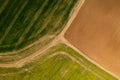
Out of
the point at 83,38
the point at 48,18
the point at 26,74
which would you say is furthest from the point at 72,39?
the point at 26,74

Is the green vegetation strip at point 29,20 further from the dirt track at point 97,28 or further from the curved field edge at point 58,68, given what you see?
the curved field edge at point 58,68

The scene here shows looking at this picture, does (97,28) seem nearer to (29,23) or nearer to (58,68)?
(58,68)

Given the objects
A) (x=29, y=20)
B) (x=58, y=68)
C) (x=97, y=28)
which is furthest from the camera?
(x=97, y=28)

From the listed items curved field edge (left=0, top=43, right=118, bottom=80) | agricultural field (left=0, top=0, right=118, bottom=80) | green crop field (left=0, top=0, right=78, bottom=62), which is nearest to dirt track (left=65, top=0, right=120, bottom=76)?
agricultural field (left=0, top=0, right=118, bottom=80)

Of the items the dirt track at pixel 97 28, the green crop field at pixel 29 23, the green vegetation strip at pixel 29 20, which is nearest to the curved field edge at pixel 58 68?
the dirt track at pixel 97 28

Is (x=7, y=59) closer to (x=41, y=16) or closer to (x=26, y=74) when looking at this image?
(x=26, y=74)

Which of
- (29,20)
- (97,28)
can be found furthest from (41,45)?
(97,28)

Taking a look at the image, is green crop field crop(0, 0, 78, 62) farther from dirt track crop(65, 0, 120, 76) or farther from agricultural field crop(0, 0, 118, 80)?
dirt track crop(65, 0, 120, 76)
